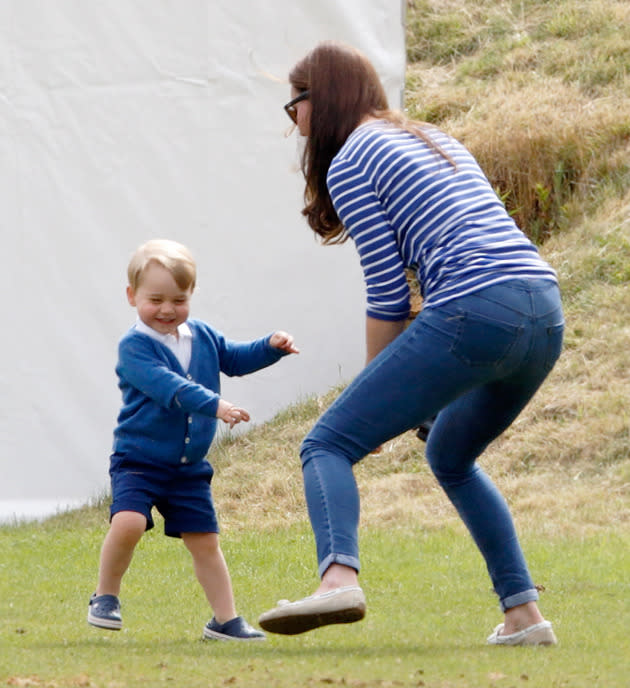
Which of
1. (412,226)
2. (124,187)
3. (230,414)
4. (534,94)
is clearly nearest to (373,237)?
(412,226)

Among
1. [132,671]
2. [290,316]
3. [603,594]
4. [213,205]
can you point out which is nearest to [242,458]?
Result: [290,316]

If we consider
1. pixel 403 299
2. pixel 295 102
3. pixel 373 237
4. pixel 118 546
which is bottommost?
pixel 118 546

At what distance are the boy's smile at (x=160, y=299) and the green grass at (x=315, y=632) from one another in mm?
1094

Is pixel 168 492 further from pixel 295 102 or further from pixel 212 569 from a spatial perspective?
pixel 295 102

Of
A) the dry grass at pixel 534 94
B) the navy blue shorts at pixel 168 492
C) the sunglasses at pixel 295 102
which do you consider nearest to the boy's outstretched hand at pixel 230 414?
the navy blue shorts at pixel 168 492

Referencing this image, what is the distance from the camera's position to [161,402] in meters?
4.27

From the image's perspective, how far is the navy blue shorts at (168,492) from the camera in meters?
4.38

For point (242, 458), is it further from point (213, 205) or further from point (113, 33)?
point (113, 33)

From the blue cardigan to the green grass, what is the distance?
2.16ft

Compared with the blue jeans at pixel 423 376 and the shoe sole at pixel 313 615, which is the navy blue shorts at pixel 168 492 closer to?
the blue jeans at pixel 423 376

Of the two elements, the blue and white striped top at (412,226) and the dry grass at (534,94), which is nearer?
the blue and white striped top at (412,226)

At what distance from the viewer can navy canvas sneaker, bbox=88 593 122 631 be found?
4359 millimetres

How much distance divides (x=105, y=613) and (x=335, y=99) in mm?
1889

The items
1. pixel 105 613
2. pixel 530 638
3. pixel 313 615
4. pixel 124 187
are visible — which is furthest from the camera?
pixel 124 187
